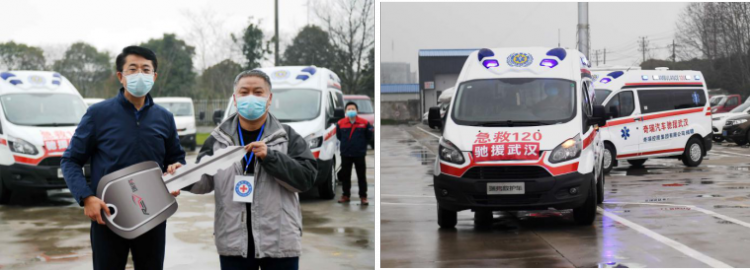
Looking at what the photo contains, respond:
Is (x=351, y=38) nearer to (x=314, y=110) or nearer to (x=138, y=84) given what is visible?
(x=314, y=110)

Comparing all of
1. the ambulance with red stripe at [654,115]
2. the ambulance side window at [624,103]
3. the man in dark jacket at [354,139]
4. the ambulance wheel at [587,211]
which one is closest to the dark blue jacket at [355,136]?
the man in dark jacket at [354,139]

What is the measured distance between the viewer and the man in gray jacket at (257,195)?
3840mm

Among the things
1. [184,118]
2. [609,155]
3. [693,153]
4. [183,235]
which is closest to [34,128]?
[183,235]

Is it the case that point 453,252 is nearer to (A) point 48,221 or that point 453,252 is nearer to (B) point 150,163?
(B) point 150,163

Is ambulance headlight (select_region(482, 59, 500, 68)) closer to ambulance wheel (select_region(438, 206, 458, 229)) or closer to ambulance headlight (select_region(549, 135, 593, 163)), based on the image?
ambulance headlight (select_region(549, 135, 593, 163))

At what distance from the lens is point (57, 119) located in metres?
12.5

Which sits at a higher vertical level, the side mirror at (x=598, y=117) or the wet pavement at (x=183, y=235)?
the side mirror at (x=598, y=117)

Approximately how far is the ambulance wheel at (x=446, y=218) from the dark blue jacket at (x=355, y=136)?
100 inches

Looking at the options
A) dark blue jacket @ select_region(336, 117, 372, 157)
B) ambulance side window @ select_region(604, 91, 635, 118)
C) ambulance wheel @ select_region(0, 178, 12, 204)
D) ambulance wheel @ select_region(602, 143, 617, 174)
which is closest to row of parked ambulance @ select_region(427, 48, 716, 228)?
dark blue jacket @ select_region(336, 117, 372, 157)

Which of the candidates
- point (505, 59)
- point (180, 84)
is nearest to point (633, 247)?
point (505, 59)

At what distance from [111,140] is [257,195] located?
1.03 m

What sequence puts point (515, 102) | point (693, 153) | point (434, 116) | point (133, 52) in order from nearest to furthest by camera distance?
1. point (133, 52)
2. point (515, 102)
3. point (434, 116)
4. point (693, 153)

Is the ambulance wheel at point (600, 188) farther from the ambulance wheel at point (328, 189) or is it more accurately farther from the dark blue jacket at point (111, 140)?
the dark blue jacket at point (111, 140)

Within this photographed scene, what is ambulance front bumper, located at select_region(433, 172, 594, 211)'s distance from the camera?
8.73 m
